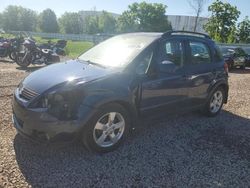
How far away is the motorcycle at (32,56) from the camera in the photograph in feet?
41.3

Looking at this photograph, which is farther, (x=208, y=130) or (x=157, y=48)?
(x=208, y=130)

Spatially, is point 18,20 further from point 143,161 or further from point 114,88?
point 143,161

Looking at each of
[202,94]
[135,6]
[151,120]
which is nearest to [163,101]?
[151,120]

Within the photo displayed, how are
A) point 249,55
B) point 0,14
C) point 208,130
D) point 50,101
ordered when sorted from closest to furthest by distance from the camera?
point 50,101
point 208,130
point 249,55
point 0,14

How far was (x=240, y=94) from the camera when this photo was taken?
9344 mm

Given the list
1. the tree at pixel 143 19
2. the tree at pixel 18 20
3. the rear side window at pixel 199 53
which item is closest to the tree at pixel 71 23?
the tree at pixel 18 20

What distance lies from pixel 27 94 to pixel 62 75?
55 cm

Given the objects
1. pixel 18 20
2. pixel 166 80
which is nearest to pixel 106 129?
pixel 166 80

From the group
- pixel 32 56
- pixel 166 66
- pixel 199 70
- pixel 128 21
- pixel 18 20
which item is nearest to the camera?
pixel 166 66

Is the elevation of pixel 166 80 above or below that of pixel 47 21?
above

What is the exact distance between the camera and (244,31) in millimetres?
44688

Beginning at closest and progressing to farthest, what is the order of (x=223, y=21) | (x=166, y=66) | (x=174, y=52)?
1. (x=166, y=66)
2. (x=174, y=52)
3. (x=223, y=21)

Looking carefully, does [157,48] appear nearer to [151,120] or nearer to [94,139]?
[151,120]

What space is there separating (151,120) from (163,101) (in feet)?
1.24
